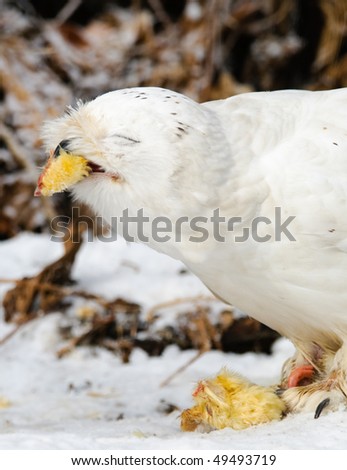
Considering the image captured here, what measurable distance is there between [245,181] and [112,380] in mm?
1269

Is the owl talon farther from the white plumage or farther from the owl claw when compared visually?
the owl claw

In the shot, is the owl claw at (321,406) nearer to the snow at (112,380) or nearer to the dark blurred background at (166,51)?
the snow at (112,380)

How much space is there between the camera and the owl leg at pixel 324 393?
2612 mm

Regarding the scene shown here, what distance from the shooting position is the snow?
2326 mm

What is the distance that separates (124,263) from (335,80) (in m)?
1.83

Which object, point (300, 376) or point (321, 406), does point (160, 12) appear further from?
point (321, 406)

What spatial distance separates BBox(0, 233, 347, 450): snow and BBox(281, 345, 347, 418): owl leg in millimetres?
57

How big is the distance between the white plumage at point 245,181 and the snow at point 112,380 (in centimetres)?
34

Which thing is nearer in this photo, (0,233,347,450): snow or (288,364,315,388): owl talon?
(0,233,347,450): snow

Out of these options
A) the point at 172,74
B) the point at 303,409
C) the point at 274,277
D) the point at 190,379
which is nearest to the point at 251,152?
the point at 274,277

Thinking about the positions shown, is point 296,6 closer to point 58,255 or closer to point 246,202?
point 58,255

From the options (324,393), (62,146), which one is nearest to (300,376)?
(324,393)

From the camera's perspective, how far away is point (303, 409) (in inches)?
104

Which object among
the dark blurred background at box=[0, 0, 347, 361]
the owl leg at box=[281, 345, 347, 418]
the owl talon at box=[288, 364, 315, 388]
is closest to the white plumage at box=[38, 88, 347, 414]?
the owl leg at box=[281, 345, 347, 418]
